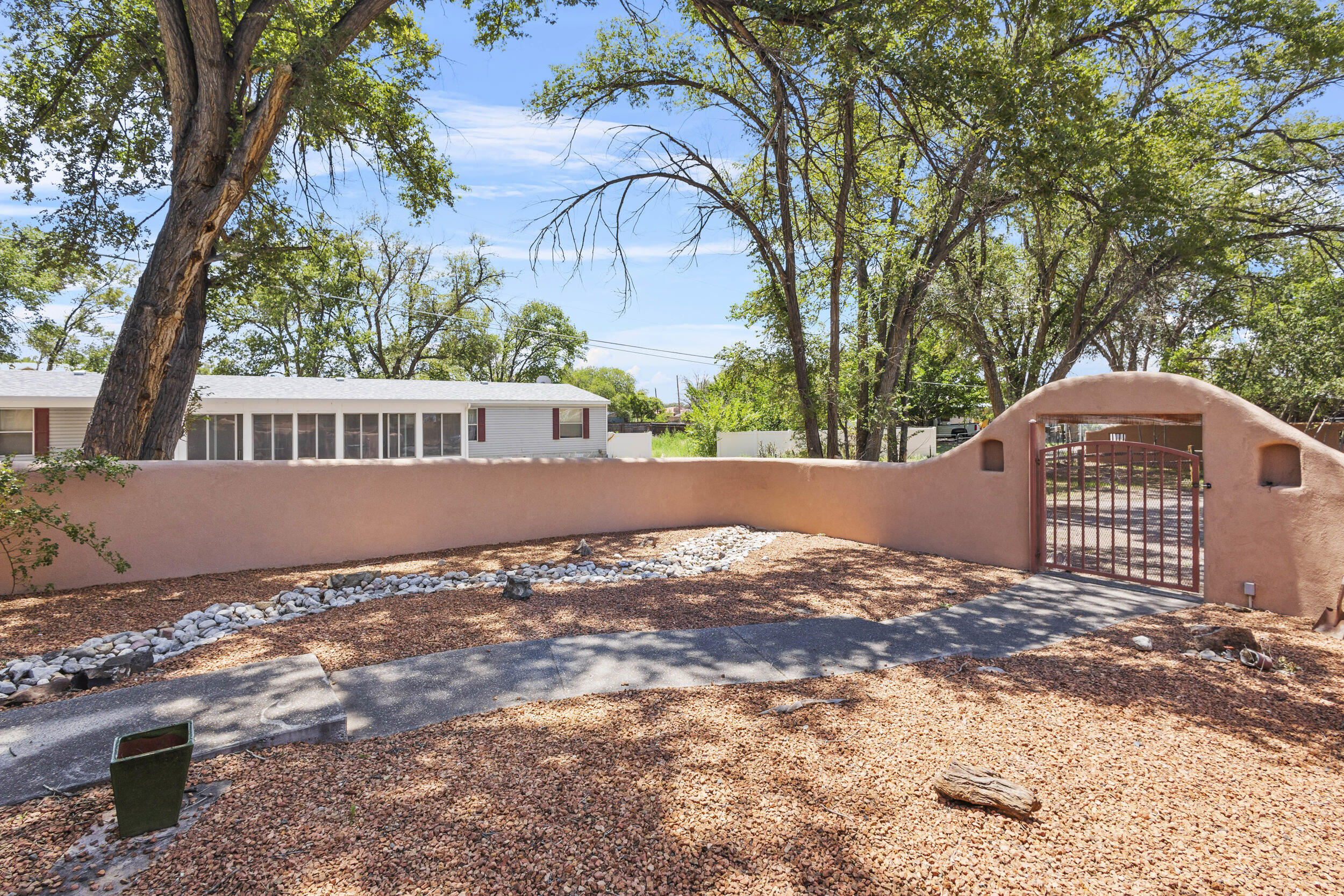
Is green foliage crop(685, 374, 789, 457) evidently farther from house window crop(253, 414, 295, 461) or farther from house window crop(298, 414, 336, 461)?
house window crop(253, 414, 295, 461)

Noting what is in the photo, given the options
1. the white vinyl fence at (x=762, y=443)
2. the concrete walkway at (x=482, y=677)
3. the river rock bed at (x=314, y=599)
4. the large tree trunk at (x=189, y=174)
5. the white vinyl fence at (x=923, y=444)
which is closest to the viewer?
the concrete walkway at (x=482, y=677)

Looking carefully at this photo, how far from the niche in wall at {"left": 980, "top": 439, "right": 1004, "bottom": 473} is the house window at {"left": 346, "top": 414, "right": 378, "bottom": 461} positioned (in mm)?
16757

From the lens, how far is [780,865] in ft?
7.36

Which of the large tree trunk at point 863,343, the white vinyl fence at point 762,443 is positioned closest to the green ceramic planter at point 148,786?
the large tree trunk at point 863,343

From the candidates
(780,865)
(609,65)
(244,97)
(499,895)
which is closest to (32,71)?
(244,97)

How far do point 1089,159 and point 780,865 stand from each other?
10.0m

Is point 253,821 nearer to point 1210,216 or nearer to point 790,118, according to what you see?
point 790,118

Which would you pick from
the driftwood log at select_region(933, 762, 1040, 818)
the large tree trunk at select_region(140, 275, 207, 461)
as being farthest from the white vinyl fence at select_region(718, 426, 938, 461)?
the driftwood log at select_region(933, 762, 1040, 818)

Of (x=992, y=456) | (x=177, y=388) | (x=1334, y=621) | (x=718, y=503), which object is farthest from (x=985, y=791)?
(x=177, y=388)

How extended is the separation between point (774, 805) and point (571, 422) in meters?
21.1

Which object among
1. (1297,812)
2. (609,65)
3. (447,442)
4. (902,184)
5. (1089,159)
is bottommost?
(1297,812)

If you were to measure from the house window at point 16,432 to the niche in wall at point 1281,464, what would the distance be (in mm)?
22631

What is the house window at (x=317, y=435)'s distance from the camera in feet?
59.3

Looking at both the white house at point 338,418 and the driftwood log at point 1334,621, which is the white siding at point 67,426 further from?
the driftwood log at point 1334,621
